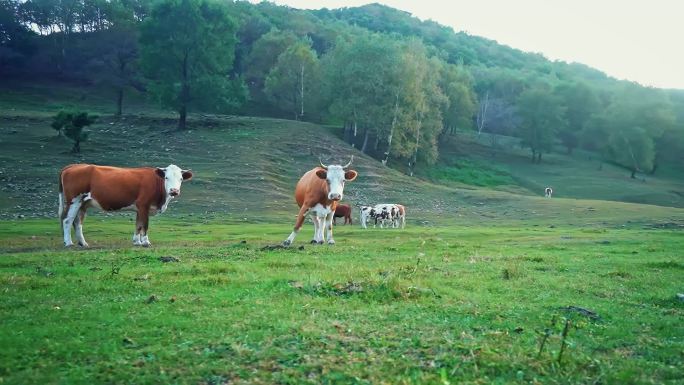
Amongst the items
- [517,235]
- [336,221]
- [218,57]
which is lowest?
[336,221]

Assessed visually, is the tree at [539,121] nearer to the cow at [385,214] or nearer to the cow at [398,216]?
the cow at [398,216]

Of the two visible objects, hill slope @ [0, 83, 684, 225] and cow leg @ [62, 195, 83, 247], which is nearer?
cow leg @ [62, 195, 83, 247]

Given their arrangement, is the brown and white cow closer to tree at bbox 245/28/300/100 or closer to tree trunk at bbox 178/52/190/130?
tree trunk at bbox 178/52/190/130

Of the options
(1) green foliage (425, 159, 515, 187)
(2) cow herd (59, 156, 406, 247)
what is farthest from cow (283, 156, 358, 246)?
(1) green foliage (425, 159, 515, 187)

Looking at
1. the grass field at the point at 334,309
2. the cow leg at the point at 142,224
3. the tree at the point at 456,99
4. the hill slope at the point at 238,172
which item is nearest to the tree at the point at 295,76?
the hill slope at the point at 238,172

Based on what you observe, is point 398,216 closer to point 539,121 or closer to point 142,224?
point 142,224

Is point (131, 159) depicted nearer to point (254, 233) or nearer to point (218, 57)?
point (218, 57)

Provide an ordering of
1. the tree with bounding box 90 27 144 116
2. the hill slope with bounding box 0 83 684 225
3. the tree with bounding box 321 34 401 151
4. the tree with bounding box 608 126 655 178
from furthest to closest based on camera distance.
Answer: the tree with bounding box 90 27 144 116 → the tree with bounding box 608 126 655 178 → the tree with bounding box 321 34 401 151 → the hill slope with bounding box 0 83 684 225

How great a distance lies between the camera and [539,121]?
3445 inches

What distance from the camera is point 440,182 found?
6644 centimetres

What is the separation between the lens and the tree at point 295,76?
73312 mm

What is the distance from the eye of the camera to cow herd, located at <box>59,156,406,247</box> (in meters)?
18.3

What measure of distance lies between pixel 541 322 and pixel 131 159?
137ft

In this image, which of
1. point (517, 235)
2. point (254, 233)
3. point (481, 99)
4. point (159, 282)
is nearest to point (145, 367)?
point (159, 282)
